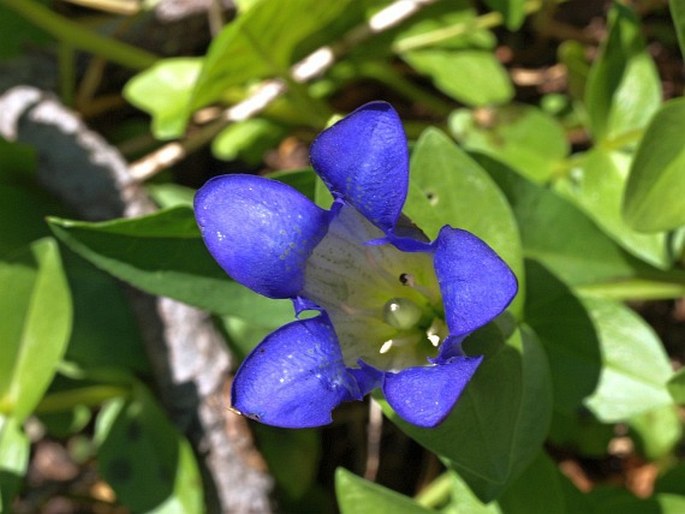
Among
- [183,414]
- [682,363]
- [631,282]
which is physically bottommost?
[682,363]

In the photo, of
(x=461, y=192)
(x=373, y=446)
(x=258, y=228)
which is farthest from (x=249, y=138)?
(x=258, y=228)

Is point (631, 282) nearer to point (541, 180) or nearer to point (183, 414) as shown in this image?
point (541, 180)

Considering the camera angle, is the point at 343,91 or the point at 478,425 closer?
the point at 478,425

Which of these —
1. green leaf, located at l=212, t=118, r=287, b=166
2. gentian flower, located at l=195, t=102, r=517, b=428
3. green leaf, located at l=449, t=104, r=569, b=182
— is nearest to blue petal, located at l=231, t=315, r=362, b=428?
gentian flower, located at l=195, t=102, r=517, b=428

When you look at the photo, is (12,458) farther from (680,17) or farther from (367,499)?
(680,17)

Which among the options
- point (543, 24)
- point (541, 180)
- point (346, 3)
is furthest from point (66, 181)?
point (543, 24)

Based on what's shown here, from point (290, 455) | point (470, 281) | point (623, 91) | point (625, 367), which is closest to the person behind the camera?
point (470, 281)

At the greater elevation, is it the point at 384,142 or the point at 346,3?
the point at 384,142
